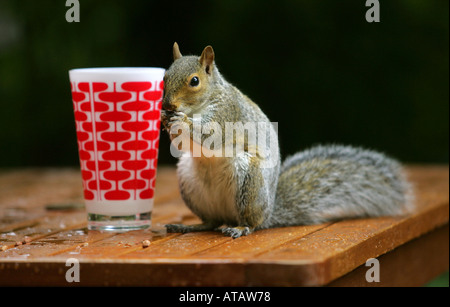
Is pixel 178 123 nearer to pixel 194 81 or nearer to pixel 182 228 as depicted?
pixel 194 81

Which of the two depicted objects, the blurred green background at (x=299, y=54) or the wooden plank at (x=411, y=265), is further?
the blurred green background at (x=299, y=54)

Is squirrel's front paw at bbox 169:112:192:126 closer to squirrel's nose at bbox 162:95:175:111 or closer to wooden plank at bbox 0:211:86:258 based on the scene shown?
squirrel's nose at bbox 162:95:175:111

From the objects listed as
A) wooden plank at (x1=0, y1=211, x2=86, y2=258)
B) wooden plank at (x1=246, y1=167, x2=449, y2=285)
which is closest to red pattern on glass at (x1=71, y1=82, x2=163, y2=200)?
wooden plank at (x1=0, y1=211, x2=86, y2=258)

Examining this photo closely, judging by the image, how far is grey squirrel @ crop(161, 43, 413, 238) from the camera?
1.38 metres

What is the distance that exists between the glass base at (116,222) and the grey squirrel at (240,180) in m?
0.06

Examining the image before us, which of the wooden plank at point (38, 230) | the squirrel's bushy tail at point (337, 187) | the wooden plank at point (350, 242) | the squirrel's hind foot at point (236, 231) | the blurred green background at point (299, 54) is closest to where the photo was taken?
the wooden plank at point (350, 242)

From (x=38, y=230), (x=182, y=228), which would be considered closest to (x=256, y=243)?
(x=182, y=228)

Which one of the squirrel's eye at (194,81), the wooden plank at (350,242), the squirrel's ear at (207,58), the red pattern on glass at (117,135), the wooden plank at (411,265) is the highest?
the squirrel's ear at (207,58)

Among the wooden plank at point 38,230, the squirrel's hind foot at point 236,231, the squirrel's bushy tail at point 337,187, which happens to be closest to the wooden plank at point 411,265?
the squirrel's bushy tail at point 337,187

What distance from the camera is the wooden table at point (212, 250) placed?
107 cm

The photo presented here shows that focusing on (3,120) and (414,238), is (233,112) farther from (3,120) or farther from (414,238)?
(3,120)

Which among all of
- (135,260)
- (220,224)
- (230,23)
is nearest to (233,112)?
(220,224)

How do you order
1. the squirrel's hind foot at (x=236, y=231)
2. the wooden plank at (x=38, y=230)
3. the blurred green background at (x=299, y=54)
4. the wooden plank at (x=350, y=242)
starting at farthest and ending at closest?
the blurred green background at (x=299, y=54)
the squirrel's hind foot at (x=236, y=231)
the wooden plank at (x=38, y=230)
the wooden plank at (x=350, y=242)

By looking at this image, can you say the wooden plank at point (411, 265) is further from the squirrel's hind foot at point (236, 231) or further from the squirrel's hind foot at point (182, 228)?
the squirrel's hind foot at point (182, 228)
